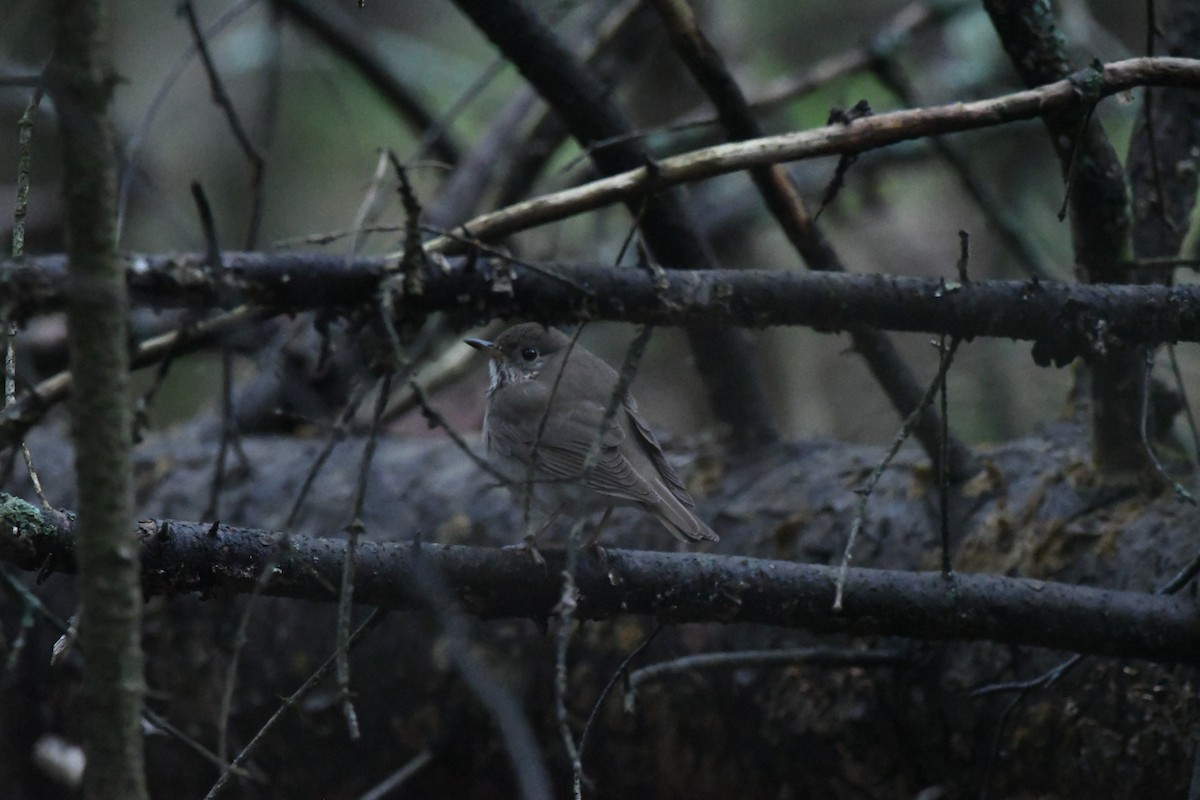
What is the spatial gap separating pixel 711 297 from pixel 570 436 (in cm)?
141

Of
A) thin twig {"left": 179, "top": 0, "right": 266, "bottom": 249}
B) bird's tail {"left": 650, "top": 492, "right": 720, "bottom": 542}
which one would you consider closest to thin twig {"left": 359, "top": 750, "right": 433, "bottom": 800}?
bird's tail {"left": 650, "top": 492, "right": 720, "bottom": 542}

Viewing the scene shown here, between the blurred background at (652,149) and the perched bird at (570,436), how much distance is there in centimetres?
85

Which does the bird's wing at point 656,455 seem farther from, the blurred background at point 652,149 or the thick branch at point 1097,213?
the thick branch at point 1097,213

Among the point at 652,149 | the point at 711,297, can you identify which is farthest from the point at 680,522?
the point at 652,149

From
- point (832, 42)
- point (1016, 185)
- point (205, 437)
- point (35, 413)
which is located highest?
point (832, 42)

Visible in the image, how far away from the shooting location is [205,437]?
4.88 m

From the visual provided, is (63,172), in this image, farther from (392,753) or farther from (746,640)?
(392,753)

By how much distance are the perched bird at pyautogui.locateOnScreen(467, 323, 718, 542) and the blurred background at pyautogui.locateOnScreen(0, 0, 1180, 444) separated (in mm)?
847

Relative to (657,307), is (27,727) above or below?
below

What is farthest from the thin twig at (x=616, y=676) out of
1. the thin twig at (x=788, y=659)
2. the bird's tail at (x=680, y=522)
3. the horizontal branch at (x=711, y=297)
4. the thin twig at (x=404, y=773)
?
the thin twig at (x=404, y=773)

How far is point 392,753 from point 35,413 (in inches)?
96.0

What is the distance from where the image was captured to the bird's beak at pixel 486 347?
389 centimetres

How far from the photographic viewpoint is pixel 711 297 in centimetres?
237

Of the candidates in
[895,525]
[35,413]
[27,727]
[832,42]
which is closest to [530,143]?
[895,525]
